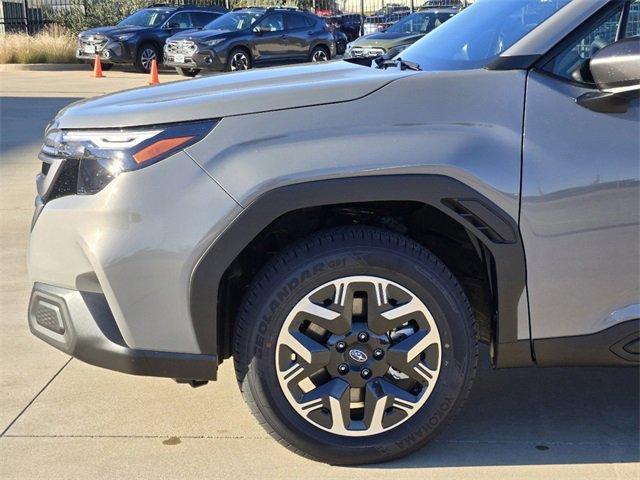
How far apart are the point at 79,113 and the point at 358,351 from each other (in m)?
1.37

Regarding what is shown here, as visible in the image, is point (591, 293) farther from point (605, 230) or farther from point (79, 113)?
point (79, 113)

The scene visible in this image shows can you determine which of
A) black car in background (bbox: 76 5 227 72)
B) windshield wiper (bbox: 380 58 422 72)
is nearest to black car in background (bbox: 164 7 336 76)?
black car in background (bbox: 76 5 227 72)

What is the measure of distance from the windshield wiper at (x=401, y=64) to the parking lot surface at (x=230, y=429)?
1.47 metres

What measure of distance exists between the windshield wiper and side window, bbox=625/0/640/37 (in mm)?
831

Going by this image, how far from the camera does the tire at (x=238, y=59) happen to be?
2202cm

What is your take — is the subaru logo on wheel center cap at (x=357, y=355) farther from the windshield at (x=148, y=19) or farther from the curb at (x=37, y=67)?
the windshield at (x=148, y=19)

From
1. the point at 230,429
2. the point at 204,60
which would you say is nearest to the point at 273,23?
the point at 204,60

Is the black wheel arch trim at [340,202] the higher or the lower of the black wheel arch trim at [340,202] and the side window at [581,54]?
the lower

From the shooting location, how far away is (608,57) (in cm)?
334

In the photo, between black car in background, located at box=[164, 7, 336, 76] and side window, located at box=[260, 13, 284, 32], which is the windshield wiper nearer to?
black car in background, located at box=[164, 7, 336, 76]

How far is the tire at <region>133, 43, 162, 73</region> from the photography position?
2355cm

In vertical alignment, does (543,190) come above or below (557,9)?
below

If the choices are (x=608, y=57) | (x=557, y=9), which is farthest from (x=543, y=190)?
(x=557, y=9)

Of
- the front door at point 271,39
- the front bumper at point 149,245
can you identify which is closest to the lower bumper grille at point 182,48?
the front door at point 271,39
